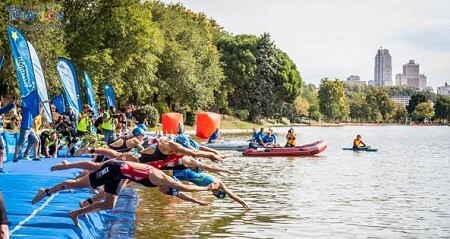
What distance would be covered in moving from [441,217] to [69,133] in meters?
14.7

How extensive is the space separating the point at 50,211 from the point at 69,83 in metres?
17.0

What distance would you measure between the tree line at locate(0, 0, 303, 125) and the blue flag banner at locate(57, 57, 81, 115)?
18.3m

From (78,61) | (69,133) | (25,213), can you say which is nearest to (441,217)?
(25,213)

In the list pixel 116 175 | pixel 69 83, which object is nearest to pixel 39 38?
pixel 69 83

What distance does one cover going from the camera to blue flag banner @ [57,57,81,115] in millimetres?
29094

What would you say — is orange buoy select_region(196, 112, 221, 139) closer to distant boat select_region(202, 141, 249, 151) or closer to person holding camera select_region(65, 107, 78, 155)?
distant boat select_region(202, 141, 249, 151)

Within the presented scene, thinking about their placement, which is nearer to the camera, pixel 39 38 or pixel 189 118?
pixel 39 38

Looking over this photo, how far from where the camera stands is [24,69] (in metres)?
21.8

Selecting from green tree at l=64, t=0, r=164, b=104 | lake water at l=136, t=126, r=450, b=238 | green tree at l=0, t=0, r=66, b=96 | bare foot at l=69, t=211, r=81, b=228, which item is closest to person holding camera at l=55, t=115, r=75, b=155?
lake water at l=136, t=126, r=450, b=238

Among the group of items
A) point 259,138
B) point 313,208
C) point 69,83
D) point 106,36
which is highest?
point 106,36

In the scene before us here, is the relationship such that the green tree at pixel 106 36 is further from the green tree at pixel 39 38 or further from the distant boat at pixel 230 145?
the distant boat at pixel 230 145

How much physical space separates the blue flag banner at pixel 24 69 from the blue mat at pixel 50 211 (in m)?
2.34

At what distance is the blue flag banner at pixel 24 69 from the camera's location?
2158 cm

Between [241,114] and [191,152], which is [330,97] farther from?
[191,152]
